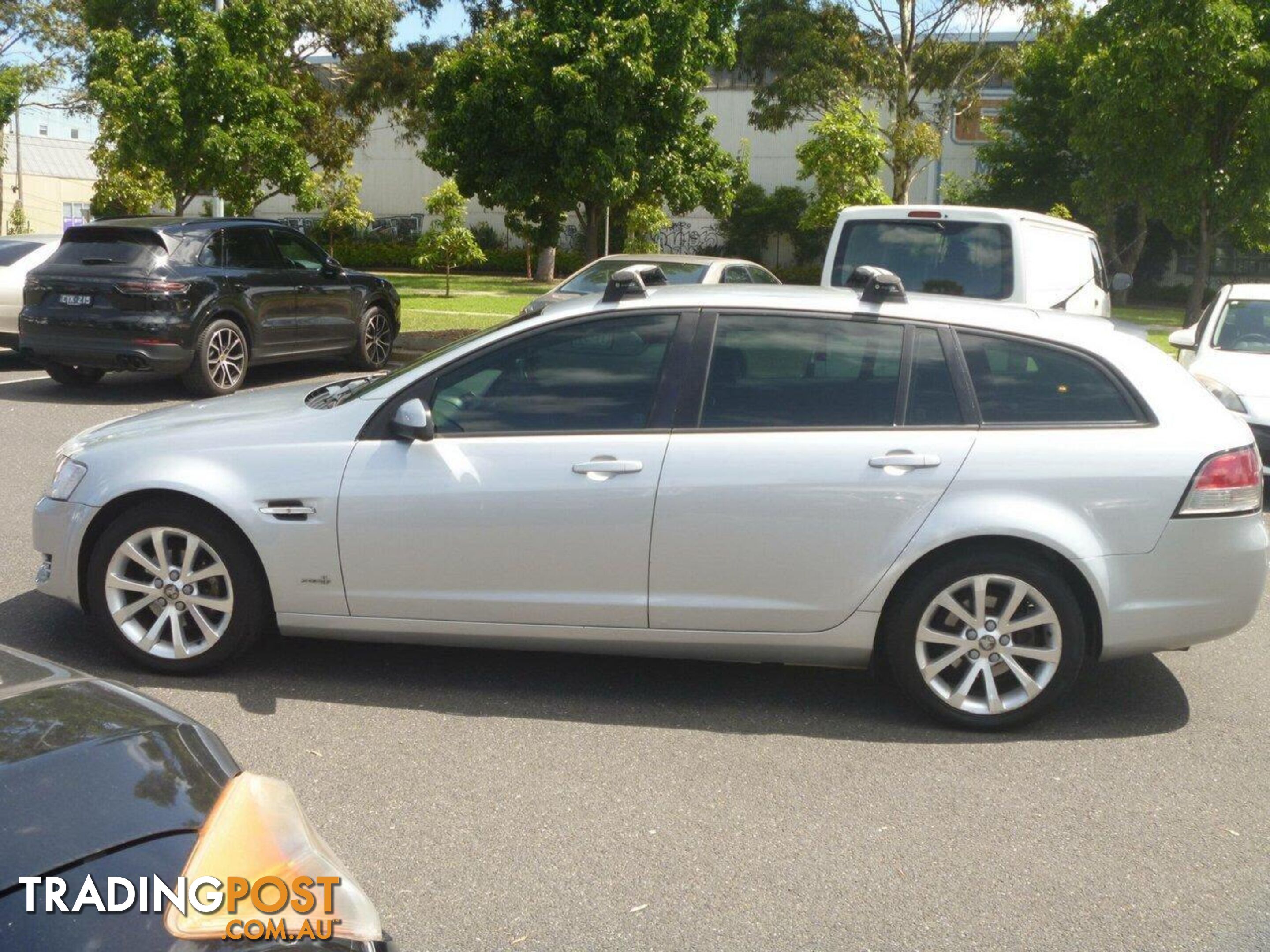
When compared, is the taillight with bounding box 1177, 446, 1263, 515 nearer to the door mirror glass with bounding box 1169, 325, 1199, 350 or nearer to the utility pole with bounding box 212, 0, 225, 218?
the door mirror glass with bounding box 1169, 325, 1199, 350

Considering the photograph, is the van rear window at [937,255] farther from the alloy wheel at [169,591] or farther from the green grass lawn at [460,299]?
the green grass lawn at [460,299]

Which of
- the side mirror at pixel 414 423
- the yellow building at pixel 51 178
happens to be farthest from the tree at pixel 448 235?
the yellow building at pixel 51 178

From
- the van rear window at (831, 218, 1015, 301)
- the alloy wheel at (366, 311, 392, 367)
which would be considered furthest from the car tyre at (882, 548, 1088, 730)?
the alloy wheel at (366, 311, 392, 367)

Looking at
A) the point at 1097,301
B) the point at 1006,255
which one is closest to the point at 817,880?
the point at 1006,255

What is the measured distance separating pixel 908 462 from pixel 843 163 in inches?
971

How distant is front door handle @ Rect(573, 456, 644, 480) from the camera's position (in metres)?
4.90

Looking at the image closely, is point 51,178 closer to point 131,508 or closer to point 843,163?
point 843,163

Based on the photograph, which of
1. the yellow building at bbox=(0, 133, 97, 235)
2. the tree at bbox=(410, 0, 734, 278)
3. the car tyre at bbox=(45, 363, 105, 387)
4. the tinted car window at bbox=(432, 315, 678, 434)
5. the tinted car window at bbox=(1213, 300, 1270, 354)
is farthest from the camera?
the yellow building at bbox=(0, 133, 97, 235)

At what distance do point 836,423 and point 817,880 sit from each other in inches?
71.3

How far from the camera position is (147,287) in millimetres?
12516

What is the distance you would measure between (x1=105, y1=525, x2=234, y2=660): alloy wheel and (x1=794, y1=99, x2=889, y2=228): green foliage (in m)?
24.0

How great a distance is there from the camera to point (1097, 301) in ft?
35.8

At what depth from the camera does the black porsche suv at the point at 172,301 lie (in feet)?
41.2

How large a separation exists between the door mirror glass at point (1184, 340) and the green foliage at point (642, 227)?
56.3ft
